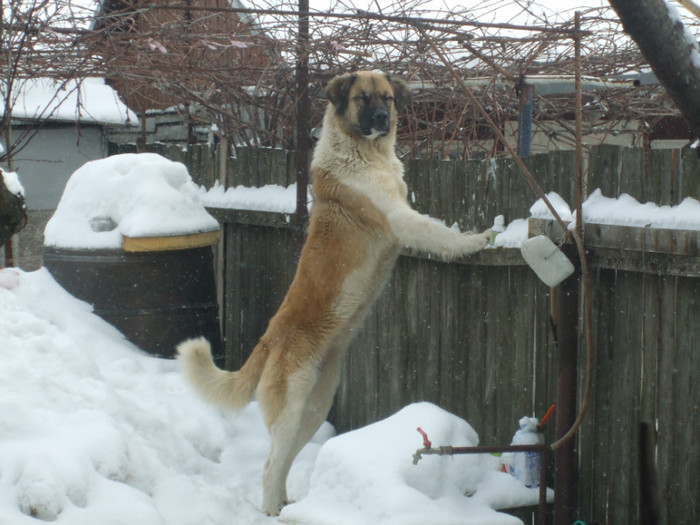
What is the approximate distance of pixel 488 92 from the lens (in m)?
6.29

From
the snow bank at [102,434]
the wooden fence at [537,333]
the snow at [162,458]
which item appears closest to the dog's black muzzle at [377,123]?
the wooden fence at [537,333]

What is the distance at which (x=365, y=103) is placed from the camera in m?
4.74

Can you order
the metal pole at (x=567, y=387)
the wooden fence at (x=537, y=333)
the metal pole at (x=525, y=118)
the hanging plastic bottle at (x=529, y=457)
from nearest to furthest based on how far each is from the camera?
the wooden fence at (x=537, y=333) → the metal pole at (x=567, y=387) → the hanging plastic bottle at (x=529, y=457) → the metal pole at (x=525, y=118)

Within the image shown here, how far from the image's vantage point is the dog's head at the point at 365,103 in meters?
4.72

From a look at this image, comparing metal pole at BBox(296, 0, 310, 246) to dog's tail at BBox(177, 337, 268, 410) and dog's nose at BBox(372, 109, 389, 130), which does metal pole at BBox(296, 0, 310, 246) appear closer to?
dog's nose at BBox(372, 109, 389, 130)

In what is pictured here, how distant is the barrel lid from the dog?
1854mm

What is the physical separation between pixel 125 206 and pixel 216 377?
2.36 metres

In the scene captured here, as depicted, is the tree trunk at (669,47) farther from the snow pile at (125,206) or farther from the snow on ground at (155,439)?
the snow pile at (125,206)

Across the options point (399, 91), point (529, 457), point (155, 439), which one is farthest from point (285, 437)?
Answer: point (399, 91)

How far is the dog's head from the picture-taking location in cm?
472

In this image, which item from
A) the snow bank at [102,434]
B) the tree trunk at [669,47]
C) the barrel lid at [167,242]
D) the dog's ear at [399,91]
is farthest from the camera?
the barrel lid at [167,242]

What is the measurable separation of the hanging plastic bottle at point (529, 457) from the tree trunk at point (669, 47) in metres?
3.02

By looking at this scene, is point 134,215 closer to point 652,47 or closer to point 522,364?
point 522,364

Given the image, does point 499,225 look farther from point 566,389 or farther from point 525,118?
point 525,118
